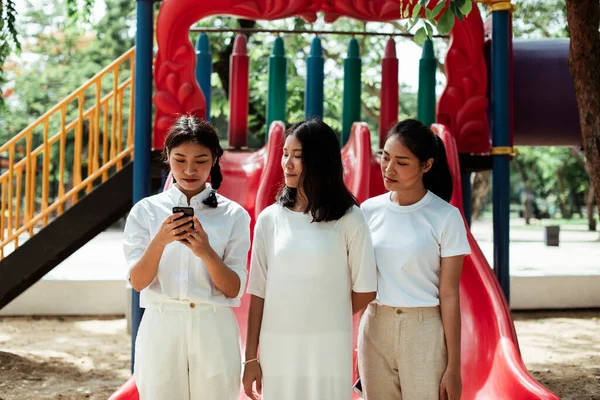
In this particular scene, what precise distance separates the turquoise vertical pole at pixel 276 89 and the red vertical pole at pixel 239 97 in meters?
0.20

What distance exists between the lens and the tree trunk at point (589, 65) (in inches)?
167

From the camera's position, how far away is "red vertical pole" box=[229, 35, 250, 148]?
5727 mm

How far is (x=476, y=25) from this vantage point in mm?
5363

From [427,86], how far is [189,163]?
12.8ft

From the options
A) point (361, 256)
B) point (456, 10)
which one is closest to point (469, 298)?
point (456, 10)

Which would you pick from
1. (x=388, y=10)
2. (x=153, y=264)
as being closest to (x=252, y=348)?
(x=153, y=264)

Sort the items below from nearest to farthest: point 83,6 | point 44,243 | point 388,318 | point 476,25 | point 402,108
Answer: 1. point 388,318
2. point 476,25
3. point 44,243
4. point 83,6
5. point 402,108

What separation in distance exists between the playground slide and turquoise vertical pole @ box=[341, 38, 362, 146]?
843 millimetres

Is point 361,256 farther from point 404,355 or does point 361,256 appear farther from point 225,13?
point 225,13

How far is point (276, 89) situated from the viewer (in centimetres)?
584

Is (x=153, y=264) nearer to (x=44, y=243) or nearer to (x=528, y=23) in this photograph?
(x=44, y=243)

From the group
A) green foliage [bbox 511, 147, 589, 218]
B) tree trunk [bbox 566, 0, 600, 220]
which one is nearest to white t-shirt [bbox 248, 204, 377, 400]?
tree trunk [bbox 566, 0, 600, 220]

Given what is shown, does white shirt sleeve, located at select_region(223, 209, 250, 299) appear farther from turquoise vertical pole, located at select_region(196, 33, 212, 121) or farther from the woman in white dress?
turquoise vertical pole, located at select_region(196, 33, 212, 121)

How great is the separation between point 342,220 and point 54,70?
71.5 feet
